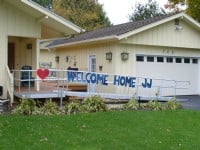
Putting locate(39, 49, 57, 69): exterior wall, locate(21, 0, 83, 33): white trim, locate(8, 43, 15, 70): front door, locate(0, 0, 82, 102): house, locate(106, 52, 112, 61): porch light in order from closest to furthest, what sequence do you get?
1. locate(21, 0, 83, 33): white trim
2. locate(0, 0, 82, 102): house
3. locate(8, 43, 15, 70): front door
4. locate(106, 52, 112, 61): porch light
5. locate(39, 49, 57, 69): exterior wall

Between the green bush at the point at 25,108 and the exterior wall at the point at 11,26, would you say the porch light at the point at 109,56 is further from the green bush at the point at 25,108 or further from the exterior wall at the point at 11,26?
the green bush at the point at 25,108

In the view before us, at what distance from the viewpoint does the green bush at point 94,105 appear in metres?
13.1

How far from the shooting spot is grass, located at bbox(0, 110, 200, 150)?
27.3ft

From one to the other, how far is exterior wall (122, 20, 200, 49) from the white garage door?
0.85 m

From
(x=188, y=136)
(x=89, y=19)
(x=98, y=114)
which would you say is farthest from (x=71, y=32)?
(x=89, y=19)

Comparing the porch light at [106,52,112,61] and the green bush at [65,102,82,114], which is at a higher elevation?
the porch light at [106,52,112,61]

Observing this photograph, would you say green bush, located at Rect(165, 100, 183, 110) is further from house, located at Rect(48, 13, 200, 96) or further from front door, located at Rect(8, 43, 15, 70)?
front door, located at Rect(8, 43, 15, 70)

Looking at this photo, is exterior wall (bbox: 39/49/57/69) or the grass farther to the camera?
exterior wall (bbox: 39/49/57/69)

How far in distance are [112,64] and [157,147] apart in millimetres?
10684

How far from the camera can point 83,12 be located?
4997 cm

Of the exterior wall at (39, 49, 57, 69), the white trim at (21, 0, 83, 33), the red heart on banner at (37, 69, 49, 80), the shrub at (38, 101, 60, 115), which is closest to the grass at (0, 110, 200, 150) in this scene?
the shrub at (38, 101, 60, 115)

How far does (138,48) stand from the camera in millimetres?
19578

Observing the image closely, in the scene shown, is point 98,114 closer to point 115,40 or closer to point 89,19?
point 115,40

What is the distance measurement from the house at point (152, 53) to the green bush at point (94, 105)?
4.88 m
